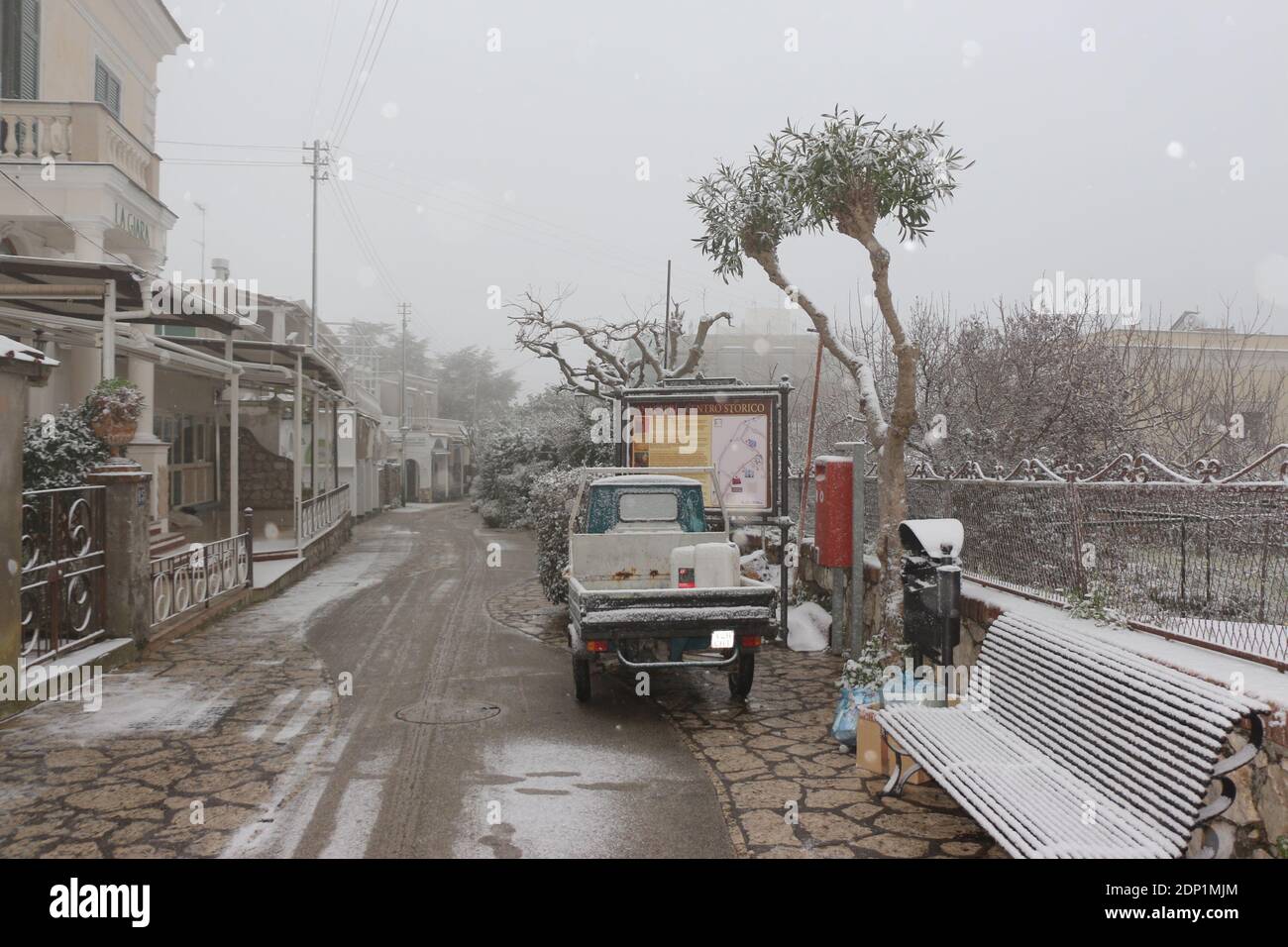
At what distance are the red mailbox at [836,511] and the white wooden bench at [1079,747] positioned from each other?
3549 mm

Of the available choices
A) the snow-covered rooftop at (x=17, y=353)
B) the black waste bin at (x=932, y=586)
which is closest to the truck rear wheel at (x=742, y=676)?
the black waste bin at (x=932, y=586)

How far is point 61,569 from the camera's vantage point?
26.8ft

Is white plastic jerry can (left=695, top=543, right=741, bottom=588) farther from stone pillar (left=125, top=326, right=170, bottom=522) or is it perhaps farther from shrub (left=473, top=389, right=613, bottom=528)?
shrub (left=473, top=389, right=613, bottom=528)

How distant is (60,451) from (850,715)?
7701mm

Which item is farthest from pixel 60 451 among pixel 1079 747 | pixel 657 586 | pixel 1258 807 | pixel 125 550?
pixel 1258 807

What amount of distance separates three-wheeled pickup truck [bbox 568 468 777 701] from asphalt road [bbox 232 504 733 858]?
1.97 feet

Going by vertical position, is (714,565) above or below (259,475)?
below

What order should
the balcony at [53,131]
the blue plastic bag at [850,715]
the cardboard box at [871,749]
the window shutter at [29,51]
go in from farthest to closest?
the window shutter at [29,51] < the balcony at [53,131] < the blue plastic bag at [850,715] < the cardboard box at [871,749]

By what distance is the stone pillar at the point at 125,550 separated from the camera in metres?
8.90

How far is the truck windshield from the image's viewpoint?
9.80 metres

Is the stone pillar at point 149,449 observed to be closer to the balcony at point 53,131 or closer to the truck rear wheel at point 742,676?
the balcony at point 53,131

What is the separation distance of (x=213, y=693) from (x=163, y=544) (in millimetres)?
6541

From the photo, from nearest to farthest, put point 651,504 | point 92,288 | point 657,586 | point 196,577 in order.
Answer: point 657,586 → point 651,504 → point 92,288 → point 196,577

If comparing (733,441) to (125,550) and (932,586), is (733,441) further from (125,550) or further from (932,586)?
(125,550)
